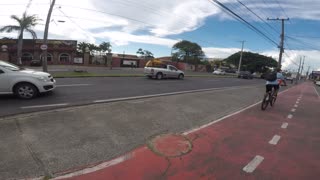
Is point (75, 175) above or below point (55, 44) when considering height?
below

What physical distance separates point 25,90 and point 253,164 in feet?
27.2

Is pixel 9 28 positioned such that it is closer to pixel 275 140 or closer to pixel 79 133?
pixel 79 133

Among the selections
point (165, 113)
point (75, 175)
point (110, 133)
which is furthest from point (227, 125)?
point (75, 175)

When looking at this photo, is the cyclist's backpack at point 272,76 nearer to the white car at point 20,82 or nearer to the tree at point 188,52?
the white car at point 20,82

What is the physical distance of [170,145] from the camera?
19.4ft

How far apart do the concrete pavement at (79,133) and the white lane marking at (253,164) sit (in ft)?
7.22

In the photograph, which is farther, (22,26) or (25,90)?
(22,26)

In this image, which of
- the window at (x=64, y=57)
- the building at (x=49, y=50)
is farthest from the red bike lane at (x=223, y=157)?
the window at (x=64, y=57)

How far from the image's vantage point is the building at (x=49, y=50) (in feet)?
171

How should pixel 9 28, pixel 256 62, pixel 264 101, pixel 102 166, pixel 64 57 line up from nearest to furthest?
pixel 102 166 < pixel 264 101 < pixel 9 28 < pixel 64 57 < pixel 256 62

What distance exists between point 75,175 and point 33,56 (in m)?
54.7

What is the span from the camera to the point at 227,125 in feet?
26.4

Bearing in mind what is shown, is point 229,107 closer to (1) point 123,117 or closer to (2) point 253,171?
(1) point 123,117

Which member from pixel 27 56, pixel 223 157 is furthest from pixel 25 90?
pixel 27 56
